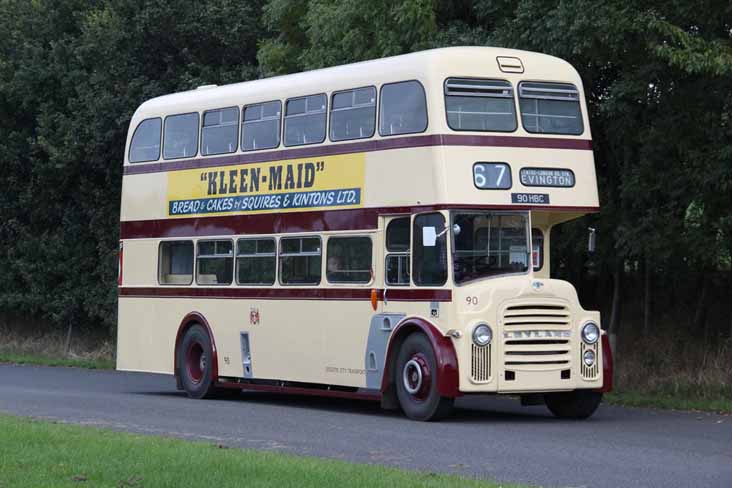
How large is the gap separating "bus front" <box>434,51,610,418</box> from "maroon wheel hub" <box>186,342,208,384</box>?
19.5 ft

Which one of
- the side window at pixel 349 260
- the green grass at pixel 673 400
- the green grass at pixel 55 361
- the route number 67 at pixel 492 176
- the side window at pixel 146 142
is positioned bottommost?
the green grass at pixel 673 400

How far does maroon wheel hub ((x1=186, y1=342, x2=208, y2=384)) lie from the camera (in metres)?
23.0

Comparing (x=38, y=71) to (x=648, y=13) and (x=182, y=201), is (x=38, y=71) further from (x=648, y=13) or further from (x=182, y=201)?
(x=648, y=13)

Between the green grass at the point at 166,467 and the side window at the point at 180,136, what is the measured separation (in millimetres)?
9116

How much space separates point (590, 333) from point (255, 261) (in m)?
5.55

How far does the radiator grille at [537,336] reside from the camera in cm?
1772

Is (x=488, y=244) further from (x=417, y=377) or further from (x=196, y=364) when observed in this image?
(x=196, y=364)

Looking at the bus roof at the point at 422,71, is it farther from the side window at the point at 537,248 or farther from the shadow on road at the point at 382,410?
the shadow on road at the point at 382,410

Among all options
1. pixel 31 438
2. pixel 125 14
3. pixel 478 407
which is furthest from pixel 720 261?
pixel 125 14

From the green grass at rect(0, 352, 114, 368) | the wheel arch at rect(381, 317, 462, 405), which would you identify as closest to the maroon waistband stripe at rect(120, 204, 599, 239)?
the wheel arch at rect(381, 317, 462, 405)

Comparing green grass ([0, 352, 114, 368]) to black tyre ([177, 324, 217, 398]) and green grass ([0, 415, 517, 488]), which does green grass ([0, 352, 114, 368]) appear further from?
green grass ([0, 415, 517, 488])

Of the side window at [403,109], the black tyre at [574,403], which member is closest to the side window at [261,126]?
the side window at [403,109]

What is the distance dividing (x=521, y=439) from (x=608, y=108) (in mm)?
6950

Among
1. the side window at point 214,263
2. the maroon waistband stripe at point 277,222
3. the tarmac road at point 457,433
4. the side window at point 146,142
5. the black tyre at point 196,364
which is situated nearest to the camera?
the tarmac road at point 457,433
